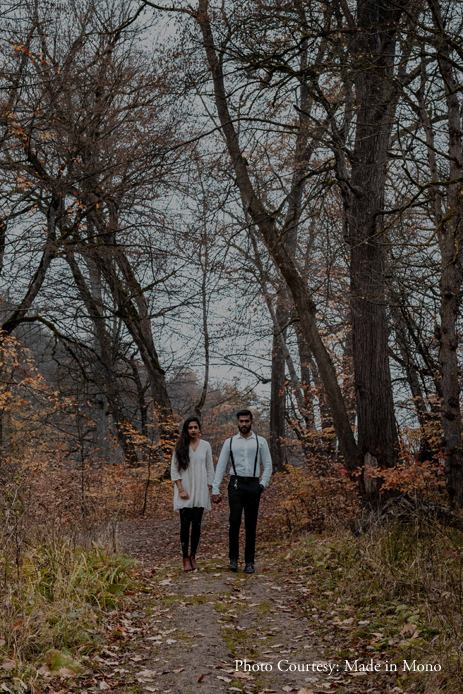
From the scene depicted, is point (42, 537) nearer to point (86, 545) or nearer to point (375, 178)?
point (86, 545)

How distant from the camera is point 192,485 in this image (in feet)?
22.9

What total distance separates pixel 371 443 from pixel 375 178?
391cm

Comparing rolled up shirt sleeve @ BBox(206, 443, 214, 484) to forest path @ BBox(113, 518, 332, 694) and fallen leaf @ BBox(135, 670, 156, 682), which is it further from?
fallen leaf @ BBox(135, 670, 156, 682)

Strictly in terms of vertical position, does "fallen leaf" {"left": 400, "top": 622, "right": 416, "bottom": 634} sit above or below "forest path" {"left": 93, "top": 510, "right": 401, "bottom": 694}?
above

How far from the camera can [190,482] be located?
6.99m

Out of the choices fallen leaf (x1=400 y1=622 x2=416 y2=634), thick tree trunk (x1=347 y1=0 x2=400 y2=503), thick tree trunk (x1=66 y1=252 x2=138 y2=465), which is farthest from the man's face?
thick tree trunk (x1=66 y1=252 x2=138 y2=465)

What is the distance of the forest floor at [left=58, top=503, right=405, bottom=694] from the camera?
12.6 feet

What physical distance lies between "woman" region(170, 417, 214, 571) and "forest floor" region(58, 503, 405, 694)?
1.56 feet

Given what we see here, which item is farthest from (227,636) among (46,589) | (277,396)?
(277,396)

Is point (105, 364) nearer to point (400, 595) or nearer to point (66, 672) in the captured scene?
point (400, 595)

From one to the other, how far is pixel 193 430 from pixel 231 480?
2.42 ft

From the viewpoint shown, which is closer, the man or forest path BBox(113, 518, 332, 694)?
forest path BBox(113, 518, 332, 694)

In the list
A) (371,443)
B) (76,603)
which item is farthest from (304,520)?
(76,603)

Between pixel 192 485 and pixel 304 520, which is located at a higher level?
pixel 192 485
